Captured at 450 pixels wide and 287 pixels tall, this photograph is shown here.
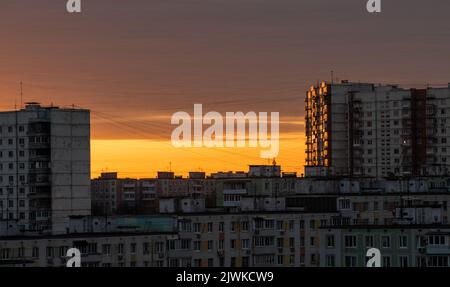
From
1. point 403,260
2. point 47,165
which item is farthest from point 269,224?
point 47,165

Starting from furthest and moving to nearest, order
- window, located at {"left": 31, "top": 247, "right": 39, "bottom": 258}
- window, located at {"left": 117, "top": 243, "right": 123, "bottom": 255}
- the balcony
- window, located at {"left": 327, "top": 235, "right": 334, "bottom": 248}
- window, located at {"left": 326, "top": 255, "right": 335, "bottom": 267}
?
1. window, located at {"left": 117, "top": 243, "right": 123, "bottom": 255}
2. window, located at {"left": 327, "top": 235, "right": 334, "bottom": 248}
3. window, located at {"left": 326, "top": 255, "right": 335, "bottom": 267}
4. window, located at {"left": 31, "top": 247, "right": 39, "bottom": 258}
5. the balcony

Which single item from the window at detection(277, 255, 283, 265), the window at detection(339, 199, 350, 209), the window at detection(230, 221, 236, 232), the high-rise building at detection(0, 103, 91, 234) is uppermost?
the high-rise building at detection(0, 103, 91, 234)

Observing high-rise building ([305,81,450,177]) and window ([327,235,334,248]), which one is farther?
high-rise building ([305,81,450,177])

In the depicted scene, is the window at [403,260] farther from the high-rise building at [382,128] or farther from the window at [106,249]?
the high-rise building at [382,128]

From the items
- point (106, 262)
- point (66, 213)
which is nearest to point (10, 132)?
point (66, 213)

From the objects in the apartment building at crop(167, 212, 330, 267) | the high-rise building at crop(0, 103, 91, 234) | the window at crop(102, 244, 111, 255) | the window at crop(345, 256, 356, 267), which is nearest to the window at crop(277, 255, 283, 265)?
the apartment building at crop(167, 212, 330, 267)

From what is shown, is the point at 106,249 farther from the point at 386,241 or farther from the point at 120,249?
the point at 386,241

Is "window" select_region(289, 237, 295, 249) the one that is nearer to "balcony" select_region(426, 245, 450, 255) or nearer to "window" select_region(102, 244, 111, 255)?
"window" select_region(102, 244, 111, 255)

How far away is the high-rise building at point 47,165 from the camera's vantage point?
13375cm

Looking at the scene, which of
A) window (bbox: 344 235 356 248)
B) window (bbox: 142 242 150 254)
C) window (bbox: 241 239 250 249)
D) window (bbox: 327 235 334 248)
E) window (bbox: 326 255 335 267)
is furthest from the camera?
window (bbox: 241 239 250 249)

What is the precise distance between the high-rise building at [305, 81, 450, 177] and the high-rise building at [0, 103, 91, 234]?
1511 inches

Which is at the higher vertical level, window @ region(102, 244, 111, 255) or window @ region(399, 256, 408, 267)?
window @ region(102, 244, 111, 255)

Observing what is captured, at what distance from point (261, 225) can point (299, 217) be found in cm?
292

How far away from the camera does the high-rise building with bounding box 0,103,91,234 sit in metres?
134
